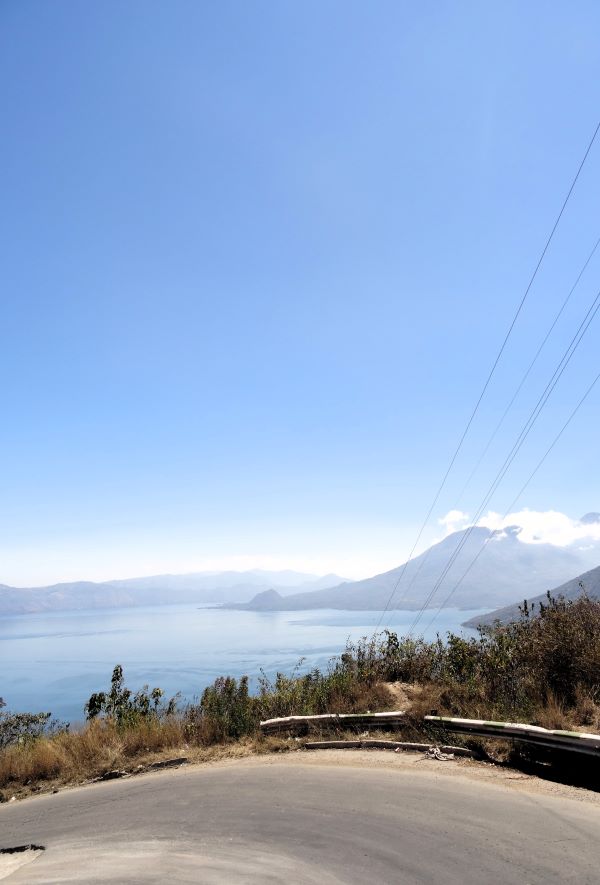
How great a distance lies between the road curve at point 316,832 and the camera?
4.41m

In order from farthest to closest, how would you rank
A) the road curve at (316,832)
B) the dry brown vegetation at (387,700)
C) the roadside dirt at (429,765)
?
1. the dry brown vegetation at (387,700)
2. the roadside dirt at (429,765)
3. the road curve at (316,832)

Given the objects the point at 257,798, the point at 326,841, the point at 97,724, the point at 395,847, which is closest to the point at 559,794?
the point at 395,847

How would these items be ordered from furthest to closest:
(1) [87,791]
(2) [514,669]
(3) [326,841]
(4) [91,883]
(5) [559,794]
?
(2) [514,669], (1) [87,791], (5) [559,794], (3) [326,841], (4) [91,883]

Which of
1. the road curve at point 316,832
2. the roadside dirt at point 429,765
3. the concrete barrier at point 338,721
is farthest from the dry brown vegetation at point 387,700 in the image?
the road curve at point 316,832

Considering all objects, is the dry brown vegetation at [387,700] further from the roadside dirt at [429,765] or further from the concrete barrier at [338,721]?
the roadside dirt at [429,765]

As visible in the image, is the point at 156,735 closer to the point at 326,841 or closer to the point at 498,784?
the point at 326,841

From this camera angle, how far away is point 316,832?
527cm

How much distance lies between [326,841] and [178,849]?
5.42 feet

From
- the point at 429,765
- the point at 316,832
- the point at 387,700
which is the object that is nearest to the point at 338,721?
the point at 387,700

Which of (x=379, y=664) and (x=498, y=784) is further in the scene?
(x=379, y=664)

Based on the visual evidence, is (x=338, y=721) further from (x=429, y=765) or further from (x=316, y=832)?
(x=316, y=832)

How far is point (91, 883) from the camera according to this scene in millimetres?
4633

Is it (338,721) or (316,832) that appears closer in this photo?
(316,832)

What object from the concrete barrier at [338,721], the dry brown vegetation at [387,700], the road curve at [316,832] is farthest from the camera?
the concrete barrier at [338,721]
